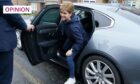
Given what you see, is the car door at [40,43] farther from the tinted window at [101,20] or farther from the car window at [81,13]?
the tinted window at [101,20]

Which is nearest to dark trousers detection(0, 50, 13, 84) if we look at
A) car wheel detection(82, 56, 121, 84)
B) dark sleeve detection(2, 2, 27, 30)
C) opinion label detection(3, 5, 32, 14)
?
dark sleeve detection(2, 2, 27, 30)

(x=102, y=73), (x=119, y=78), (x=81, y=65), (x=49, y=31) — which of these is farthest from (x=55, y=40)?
(x=119, y=78)

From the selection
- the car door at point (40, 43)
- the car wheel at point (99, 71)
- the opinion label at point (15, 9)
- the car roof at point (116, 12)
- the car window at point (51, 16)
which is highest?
the opinion label at point (15, 9)

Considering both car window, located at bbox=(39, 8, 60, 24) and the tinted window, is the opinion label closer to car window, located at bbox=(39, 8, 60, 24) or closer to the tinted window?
the tinted window

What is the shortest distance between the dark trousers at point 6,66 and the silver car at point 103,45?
1.91 feet

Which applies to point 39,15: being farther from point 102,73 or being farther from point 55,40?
point 102,73

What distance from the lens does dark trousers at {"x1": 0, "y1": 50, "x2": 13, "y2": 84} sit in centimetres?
345

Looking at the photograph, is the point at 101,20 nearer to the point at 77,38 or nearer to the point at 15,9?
the point at 77,38

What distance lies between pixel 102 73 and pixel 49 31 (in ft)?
Answer: 3.38

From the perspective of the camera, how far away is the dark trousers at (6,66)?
345cm

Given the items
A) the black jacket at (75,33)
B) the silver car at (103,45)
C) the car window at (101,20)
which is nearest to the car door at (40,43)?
the silver car at (103,45)

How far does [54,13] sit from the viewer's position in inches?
203

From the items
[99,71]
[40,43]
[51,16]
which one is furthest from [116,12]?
[51,16]

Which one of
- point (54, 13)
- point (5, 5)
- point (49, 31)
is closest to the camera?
point (5, 5)
